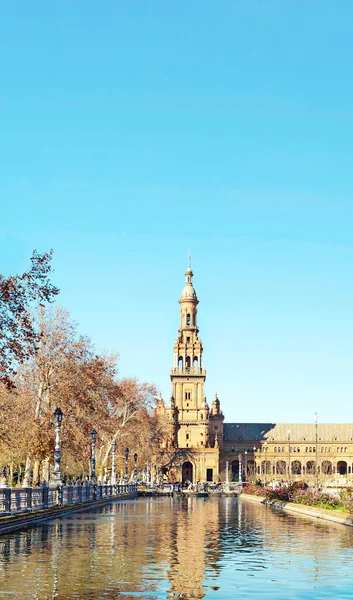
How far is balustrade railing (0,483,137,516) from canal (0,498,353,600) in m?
2.68

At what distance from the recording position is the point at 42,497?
4119cm

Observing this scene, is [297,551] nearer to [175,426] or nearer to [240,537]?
[240,537]

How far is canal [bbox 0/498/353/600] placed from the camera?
1488cm

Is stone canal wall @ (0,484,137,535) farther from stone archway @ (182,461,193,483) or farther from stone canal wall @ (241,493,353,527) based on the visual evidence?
stone archway @ (182,461,193,483)

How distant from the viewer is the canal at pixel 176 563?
14.9 m

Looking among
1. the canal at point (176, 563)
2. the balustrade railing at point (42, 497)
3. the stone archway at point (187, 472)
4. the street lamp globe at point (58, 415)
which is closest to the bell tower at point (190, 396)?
the stone archway at point (187, 472)

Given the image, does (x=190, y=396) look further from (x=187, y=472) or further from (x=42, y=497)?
(x=42, y=497)

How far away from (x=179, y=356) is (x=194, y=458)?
903 inches

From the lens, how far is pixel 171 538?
26.6m

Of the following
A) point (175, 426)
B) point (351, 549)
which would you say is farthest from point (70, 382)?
point (175, 426)

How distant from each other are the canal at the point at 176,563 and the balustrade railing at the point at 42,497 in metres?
2.68

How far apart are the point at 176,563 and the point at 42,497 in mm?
23219

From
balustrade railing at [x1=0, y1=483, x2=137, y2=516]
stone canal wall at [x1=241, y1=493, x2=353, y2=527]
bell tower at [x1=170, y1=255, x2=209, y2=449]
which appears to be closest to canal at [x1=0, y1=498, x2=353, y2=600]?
balustrade railing at [x1=0, y1=483, x2=137, y2=516]

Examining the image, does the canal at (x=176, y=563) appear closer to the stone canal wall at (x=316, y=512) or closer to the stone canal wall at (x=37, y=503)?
the stone canal wall at (x=37, y=503)
